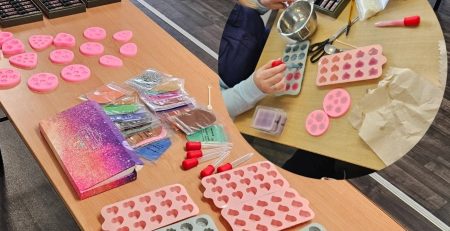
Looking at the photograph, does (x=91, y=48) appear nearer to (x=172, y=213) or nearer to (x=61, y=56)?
(x=61, y=56)

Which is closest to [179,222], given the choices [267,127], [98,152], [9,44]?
[98,152]

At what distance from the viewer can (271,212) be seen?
0.69 m

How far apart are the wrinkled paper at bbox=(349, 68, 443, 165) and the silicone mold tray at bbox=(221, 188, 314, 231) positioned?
0.33 meters

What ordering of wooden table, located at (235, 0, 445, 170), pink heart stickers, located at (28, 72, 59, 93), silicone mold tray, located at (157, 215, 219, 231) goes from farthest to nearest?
pink heart stickers, located at (28, 72, 59, 93)
silicone mold tray, located at (157, 215, 219, 231)
wooden table, located at (235, 0, 445, 170)

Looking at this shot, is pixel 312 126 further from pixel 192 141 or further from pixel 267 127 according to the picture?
pixel 192 141

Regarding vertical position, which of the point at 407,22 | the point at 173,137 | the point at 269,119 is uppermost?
the point at 407,22

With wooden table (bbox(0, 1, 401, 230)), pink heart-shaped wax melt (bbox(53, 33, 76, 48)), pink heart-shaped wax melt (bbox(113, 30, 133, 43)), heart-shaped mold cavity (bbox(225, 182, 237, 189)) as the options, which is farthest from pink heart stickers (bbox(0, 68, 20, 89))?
heart-shaped mold cavity (bbox(225, 182, 237, 189))

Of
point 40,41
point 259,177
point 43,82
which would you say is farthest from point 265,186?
point 40,41

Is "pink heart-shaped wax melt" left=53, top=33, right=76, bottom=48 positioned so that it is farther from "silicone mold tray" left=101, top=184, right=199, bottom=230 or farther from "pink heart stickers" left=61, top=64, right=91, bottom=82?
"silicone mold tray" left=101, top=184, right=199, bottom=230

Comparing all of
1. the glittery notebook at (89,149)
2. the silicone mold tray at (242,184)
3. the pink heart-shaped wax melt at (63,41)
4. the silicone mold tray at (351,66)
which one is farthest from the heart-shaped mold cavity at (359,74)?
the pink heart-shaped wax melt at (63,41)

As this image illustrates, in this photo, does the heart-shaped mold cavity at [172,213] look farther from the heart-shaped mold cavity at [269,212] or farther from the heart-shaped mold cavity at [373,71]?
the heart-shaped mold cavity at [373,71]

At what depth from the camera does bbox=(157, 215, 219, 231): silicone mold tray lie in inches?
26.2

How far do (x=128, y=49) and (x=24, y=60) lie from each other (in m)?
0.21

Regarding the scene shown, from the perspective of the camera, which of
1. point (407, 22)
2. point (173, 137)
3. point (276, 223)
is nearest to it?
point (407, 22)
